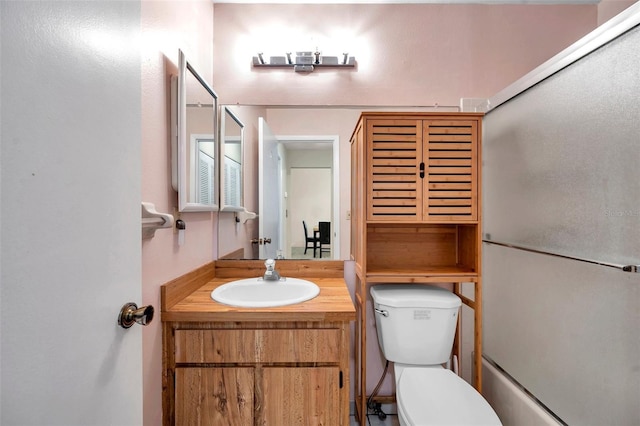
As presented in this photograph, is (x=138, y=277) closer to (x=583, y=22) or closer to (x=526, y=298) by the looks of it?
(x=526, y=298)

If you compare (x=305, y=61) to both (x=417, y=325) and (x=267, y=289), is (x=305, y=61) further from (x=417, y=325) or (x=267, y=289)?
(x=417, y=325)

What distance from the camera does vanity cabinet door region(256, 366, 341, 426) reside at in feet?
3.88

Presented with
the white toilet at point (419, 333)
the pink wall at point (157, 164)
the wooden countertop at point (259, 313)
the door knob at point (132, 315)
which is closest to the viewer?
the door knob at point (132, 315)

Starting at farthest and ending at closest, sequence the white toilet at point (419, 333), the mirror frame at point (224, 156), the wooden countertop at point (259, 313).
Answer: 1. the mirror frame at point (224, 156)
2. the white toilet at point (419, 333)
3. the wooden countertop at point (259, 313)

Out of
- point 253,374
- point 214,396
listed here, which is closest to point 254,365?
point 253,374

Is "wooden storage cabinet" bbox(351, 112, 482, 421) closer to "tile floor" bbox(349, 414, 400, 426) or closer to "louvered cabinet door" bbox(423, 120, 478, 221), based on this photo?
"louvered cabinet door" bbox(423, 120, 478, 221)

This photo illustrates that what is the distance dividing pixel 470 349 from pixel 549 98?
4.67ft

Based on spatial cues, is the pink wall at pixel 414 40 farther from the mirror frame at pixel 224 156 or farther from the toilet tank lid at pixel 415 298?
the toilet tank lid at pixel 415 298

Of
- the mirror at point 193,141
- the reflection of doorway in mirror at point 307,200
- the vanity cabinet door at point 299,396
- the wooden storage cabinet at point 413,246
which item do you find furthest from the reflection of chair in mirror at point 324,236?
the vanity cabinet door at point 299,396

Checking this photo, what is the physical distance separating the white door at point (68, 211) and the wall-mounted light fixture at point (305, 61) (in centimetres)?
118

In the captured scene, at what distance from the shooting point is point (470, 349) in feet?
5.90

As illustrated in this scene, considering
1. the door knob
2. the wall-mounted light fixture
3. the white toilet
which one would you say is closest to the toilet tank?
the white toilet

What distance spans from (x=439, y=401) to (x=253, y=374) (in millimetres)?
798

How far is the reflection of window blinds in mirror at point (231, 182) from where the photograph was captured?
169 centimetres
